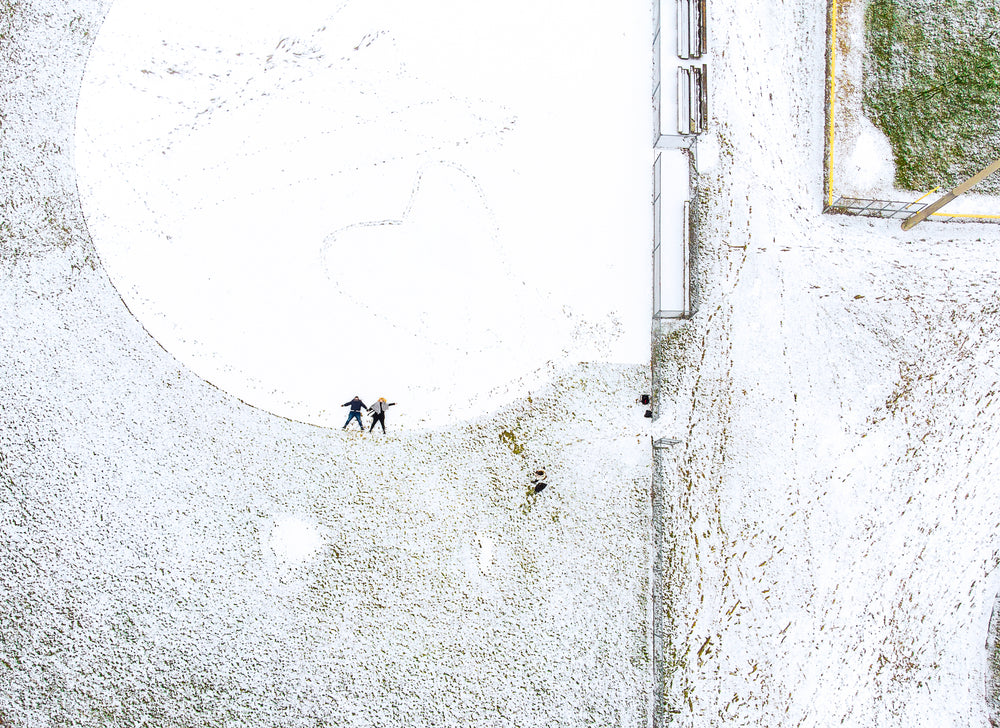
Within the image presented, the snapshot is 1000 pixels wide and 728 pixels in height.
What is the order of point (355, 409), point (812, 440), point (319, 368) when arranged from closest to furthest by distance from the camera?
point (355, 409), point (319, 368), point (812, 440)

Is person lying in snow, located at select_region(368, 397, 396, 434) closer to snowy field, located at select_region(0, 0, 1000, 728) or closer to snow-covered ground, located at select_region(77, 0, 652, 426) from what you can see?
snow-covered ground, located at select_region(77, 0, 652, 426)

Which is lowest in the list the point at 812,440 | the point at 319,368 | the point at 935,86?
the point at 812,440

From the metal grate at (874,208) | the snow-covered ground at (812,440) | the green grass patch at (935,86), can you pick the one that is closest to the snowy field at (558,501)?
the snow-covered ground at (812,440)

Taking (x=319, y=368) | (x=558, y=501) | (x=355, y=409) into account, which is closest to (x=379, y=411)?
(x=355, y=409)

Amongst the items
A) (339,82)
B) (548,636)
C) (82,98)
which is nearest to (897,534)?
(548,636)

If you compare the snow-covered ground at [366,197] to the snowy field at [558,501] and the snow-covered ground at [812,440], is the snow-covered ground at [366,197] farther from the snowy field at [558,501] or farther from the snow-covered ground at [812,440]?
the snow-covered ground at [812,440]

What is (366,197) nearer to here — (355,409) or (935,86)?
(355,409)

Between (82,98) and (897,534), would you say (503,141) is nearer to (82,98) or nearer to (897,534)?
(82,98)
